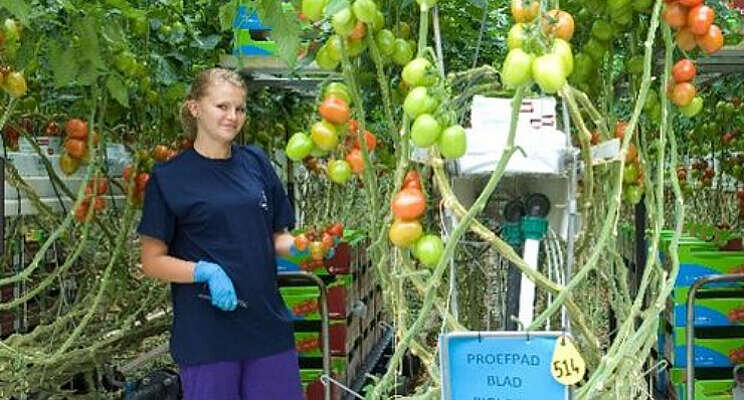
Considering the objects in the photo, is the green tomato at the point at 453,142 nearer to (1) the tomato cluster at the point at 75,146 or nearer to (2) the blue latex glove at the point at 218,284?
(2) the blue latex glove at the point at 218,284

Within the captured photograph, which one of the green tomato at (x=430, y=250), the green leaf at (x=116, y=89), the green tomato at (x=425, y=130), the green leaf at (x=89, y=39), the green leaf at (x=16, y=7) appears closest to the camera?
the green tomato at (x=425, y=130)

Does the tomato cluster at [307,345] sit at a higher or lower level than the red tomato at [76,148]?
lower

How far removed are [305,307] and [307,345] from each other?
152 mm

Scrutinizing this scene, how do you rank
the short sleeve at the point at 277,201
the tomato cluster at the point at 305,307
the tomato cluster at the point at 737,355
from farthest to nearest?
the tomato cluster at the point at 305,307
the tomato cluster at the point at 737,355
the short sleeve at the point at 277,201

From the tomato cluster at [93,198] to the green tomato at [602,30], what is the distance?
160 cm

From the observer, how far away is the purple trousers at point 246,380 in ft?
7.53

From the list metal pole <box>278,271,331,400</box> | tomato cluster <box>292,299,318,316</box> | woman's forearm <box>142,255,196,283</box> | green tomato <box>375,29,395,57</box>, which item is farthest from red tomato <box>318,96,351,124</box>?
tomato cluster <box>292,299,318,316</box>

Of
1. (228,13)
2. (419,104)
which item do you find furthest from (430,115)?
(228,13)

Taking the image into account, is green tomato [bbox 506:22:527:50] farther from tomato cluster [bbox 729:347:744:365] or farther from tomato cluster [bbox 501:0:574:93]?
tomato cluster [bbox 729:347:744:365]

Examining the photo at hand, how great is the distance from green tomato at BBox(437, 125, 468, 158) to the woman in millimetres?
1235

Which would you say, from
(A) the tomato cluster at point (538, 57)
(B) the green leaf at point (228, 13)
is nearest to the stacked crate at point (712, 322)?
(B) the green leaf at point (228, 13)

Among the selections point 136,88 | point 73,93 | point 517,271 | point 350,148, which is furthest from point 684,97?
point 73,93

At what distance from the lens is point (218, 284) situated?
2.20m

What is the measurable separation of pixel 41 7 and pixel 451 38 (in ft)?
3.49
